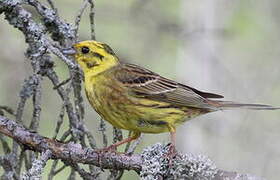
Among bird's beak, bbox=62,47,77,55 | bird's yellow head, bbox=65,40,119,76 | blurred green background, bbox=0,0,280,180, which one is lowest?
blurred green background, bbox=0,0,280,180

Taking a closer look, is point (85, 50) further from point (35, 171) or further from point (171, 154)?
point (35, 171)

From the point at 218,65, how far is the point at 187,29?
702 millimetres

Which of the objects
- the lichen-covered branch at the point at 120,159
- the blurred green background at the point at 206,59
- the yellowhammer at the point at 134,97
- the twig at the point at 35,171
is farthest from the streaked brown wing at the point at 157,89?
the blurred green background at the point at 206,59

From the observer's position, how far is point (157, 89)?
541cm

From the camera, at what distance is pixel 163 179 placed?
4.09 m

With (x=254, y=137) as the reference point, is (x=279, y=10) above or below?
above

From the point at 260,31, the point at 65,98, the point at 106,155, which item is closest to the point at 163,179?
the point at 106,155

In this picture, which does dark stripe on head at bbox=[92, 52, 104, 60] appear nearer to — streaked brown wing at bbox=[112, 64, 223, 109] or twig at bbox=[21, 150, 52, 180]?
streaked brown wing at bbox=[112, 64, 223, 109]

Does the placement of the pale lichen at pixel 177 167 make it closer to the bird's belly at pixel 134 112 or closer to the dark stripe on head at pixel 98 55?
the bird's belly at pixel 134 112

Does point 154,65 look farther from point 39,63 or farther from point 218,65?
point 39,63

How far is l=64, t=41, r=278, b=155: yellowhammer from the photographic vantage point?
15.9 feet

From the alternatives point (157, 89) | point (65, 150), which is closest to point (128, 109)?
point (157, 89)

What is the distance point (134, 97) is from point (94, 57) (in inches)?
19.3

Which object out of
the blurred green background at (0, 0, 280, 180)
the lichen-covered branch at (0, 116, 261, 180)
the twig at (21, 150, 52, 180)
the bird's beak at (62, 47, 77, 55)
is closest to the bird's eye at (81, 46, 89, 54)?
the bird's beak at (62, 47, 77, 55)
